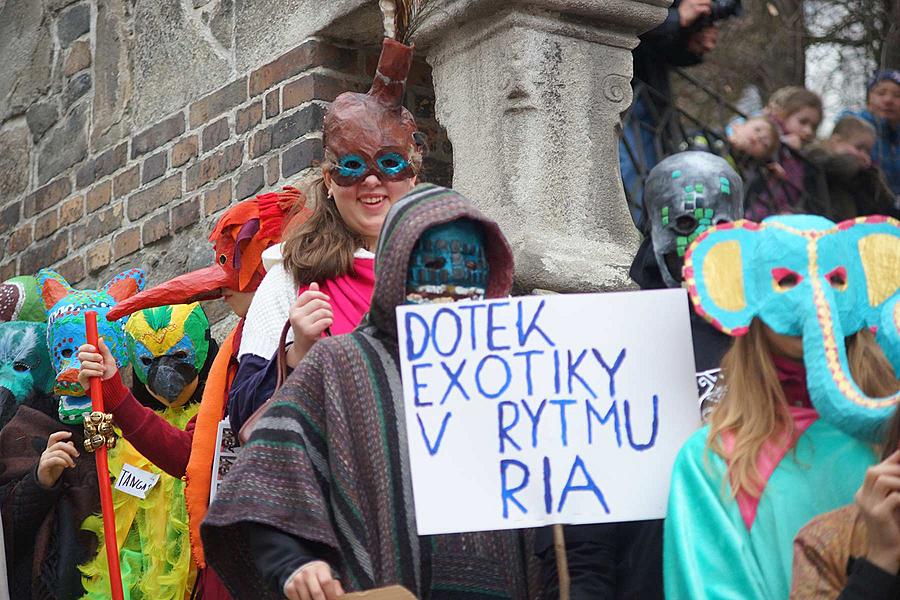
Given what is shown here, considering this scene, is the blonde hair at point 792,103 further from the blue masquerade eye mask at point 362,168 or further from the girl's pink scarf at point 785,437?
the girl's pink scarf at point 785,437

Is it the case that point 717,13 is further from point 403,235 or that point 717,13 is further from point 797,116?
point 403,235

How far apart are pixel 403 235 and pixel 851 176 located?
3932 mm

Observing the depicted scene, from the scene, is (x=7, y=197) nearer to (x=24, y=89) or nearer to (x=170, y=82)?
(x=24, y=89)

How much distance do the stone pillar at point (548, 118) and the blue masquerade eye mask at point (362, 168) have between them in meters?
0.96

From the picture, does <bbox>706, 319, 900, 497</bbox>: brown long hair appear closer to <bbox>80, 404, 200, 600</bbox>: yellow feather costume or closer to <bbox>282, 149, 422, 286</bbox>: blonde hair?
<bbox>282, 149, 422, 286</bbox>: blonde hair

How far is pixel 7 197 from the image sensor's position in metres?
8.55

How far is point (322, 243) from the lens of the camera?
14.3ft

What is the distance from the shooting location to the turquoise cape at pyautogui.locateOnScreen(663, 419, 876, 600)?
299cm

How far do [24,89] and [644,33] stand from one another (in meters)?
3.72

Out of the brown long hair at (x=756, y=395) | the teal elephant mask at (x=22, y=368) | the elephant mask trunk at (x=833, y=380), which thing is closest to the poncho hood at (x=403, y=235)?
the brown long hair at (x=756, y=395)

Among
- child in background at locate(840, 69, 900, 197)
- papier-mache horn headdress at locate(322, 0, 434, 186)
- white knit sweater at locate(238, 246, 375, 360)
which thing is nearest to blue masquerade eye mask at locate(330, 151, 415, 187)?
papier-mache horn headdress at locate(322, 0, 434, 186)

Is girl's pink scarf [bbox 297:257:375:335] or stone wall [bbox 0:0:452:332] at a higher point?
stone wall [bbox 0:0:452:332]

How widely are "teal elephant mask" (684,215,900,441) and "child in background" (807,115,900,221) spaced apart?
3918 millimetres

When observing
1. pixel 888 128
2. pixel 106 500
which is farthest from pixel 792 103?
pixel 106 500
